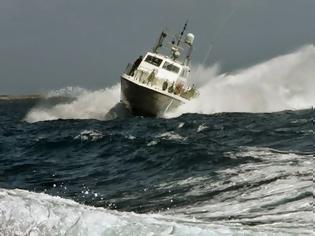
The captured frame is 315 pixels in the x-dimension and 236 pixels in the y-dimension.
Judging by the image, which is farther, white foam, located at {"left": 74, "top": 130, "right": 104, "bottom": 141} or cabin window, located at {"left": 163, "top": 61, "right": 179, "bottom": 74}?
cabin window, located at {"left": 163, "top": 61, "right": 179, "bottom": 74}

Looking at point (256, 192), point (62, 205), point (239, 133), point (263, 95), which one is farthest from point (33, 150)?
point (263, 95)

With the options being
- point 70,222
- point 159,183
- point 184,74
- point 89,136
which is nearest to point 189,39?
point 184,74

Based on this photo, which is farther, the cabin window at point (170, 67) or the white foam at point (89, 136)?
the cabin window at point (170, 67)

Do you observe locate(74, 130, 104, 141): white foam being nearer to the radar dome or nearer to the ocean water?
the ocean water

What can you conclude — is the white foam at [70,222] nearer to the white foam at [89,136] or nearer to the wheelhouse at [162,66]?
the white foam at [89,136]

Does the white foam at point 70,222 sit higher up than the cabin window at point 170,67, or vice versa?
the cabin window at point 170,67

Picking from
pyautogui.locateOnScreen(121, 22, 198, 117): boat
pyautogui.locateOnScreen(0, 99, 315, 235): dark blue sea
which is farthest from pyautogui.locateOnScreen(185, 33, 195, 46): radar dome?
pyautogui.locateOnScreen(0, 99, 315, 235): dark blue sea

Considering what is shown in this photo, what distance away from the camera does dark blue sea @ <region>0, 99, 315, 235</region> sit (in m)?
4.54

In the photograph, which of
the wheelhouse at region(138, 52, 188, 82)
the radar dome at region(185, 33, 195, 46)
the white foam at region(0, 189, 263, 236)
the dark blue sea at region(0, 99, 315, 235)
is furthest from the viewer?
the radar dome at region(185, 33, 195, 46)

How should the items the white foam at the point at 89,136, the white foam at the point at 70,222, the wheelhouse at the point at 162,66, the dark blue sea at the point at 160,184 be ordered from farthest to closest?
the wheelhouse at the point at 162,66
the white foam at the point at 89,136
the dark blue sea at the point at 160,184
the white foam at the point at 70,222

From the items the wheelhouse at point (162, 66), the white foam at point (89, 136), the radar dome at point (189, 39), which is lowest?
the white foam at point (89, 136)

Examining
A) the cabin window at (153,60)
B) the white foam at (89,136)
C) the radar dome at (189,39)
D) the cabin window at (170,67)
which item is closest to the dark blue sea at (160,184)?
the white foam at (89,136)

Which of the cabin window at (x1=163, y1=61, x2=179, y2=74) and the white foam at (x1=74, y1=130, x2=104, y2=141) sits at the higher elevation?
the cabin window at (x1=163, y1=61, x2=179, y2=74)

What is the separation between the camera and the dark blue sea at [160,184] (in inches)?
179
